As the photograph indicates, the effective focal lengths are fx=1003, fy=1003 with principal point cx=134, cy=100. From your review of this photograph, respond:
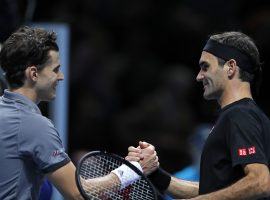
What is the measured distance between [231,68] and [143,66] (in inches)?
206

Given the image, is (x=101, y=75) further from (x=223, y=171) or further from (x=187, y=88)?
(x=223, y=171)

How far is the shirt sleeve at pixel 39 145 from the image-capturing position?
540cm

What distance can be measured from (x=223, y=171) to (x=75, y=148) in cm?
520

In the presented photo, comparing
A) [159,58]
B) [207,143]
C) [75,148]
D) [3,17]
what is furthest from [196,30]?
[207,143]

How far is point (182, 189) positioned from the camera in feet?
20.4

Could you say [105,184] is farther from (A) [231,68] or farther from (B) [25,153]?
(A) [231,68]

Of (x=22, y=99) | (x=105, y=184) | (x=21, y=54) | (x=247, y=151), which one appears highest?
(x=21, y=54)

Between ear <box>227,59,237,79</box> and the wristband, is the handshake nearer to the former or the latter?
the wristband

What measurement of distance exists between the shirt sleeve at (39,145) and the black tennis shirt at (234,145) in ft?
2.82

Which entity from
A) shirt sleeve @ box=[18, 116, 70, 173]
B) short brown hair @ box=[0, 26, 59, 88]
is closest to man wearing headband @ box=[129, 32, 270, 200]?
shirt sleeve @ box=[18, 116, 70, 173]

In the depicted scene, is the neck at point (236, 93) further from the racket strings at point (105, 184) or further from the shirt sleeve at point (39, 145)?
the shirt sleeve at point (39, 145)

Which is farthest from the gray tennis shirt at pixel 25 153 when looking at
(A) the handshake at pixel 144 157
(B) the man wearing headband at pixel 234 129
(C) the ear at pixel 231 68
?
(C) the ear at pixel 231 68

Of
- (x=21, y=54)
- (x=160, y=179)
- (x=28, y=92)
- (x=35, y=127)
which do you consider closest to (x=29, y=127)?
(x=35, y=127)

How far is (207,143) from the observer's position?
5.71 metres
